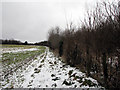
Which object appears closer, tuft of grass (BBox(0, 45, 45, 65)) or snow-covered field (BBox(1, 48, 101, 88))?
snow-covered field (BBox(1, 48, 101, 88))

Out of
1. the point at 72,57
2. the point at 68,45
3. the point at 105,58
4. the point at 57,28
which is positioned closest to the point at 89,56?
the point at 105,58

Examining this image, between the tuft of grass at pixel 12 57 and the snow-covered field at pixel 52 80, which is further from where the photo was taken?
the tuft of grass at pixel 12 57

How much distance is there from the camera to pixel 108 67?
2971 mm

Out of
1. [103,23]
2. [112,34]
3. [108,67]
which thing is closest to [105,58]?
[108,67]

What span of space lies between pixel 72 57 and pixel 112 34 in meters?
4.28

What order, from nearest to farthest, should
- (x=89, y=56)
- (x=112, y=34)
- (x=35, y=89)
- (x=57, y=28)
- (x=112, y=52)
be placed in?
(x=112, y=34) → (x=112, y=52) → (x=35, y=89) → (x=89, y=56) → (x=57, y=28)

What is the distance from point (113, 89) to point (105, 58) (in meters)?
1.16

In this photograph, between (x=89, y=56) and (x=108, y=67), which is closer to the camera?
(x=108, y=67)

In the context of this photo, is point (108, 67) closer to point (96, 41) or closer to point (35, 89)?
point (96, 41)

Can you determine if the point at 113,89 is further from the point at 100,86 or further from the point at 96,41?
the point at 96,41

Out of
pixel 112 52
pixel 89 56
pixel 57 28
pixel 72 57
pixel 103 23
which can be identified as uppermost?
pixel 57 28

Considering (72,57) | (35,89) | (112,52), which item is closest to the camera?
(112,52)

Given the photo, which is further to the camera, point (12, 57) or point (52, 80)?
point (12, 57)

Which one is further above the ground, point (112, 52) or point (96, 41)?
point (96, 41)
